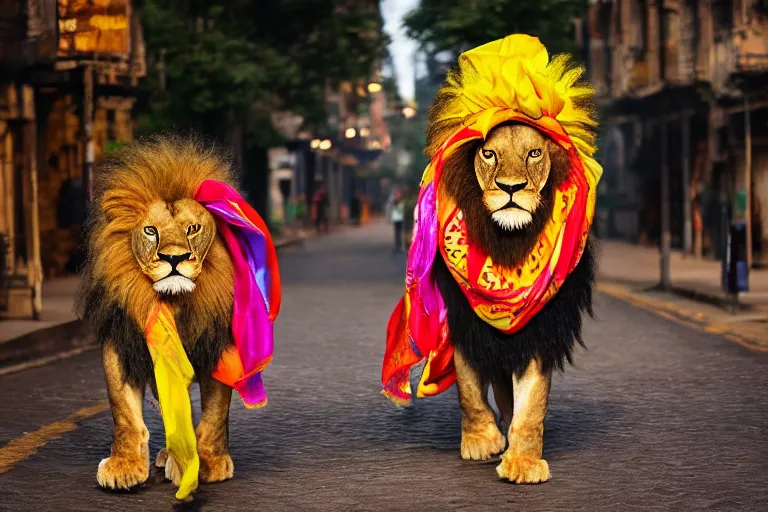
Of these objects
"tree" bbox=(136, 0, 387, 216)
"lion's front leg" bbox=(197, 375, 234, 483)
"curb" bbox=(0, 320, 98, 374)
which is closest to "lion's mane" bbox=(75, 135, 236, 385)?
"lion's front leg" bbox=(197, 375, 234, 483)

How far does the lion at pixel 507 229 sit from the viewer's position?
6.64 metres

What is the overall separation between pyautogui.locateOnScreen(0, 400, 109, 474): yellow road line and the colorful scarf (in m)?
2.08

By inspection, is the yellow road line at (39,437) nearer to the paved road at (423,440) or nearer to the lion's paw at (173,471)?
the paved road at (423,440)

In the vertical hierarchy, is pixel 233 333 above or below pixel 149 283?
below

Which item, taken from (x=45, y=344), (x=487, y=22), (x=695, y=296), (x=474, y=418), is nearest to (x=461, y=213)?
(x=474, y=418)

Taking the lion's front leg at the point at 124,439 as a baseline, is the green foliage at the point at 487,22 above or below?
above

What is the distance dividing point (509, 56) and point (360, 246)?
→ 30.6 m

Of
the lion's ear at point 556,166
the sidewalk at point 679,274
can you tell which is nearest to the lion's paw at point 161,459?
the lion's ear at point 556,166

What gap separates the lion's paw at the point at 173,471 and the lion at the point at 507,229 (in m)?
1.43

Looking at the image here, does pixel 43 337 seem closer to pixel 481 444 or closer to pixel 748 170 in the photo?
pixel 481 444

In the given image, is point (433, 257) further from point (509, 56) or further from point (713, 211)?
point (713, 211)

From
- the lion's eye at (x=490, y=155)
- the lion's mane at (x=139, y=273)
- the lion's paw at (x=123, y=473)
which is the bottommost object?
the lion's paw at (x=123, y=473)

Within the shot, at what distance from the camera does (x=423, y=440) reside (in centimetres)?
764

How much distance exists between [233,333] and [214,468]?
24.3 inches
